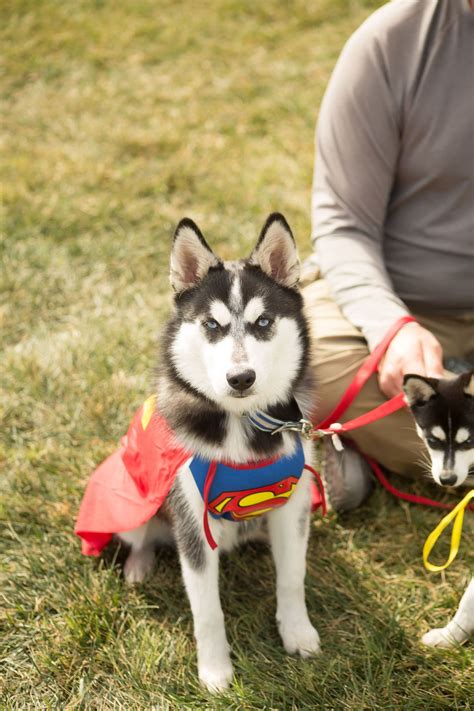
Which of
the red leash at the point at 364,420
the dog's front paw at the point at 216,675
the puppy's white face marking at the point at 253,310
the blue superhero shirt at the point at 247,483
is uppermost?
the puppy's white face marking at the point at 253,310

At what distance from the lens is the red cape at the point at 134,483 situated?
2369 mm

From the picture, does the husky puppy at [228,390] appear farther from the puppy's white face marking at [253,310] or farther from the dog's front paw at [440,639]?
the dog's front paw at [440,639]

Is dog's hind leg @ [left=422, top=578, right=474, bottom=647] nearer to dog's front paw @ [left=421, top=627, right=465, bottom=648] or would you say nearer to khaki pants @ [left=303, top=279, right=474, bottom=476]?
dog's front paw @ [left=421, top=627, right=465, bottom=648]

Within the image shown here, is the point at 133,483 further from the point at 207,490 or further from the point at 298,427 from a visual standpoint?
the point at 298,427

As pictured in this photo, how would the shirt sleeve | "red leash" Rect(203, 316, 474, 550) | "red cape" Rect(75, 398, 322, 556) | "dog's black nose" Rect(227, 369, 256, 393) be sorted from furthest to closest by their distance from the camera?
the shirt sleeve < "red cape" Rect(75, 398, 322, 556) < "red leash" Rect(203, 316, 474, 550) < "dog's black nose" Rect(227, 369, 256, 393)

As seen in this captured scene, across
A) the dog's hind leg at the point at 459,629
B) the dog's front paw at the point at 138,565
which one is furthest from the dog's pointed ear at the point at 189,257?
the dog's hind leg at the point at 459,629

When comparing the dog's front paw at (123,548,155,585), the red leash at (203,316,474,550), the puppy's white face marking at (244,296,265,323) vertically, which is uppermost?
the puppy's white face marking at (244,296,265,323)

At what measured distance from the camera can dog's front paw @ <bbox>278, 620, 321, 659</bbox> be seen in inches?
94.7

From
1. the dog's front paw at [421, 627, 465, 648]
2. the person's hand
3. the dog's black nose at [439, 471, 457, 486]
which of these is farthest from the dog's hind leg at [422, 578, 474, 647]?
the person's hand

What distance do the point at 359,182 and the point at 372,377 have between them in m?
0.78

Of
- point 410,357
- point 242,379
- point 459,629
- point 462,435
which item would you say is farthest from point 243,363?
point 459,629

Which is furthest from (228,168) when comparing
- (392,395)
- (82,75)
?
(392,395)

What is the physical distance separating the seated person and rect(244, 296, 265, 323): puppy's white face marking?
2.28ft

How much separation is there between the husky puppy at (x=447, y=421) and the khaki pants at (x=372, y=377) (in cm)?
58
